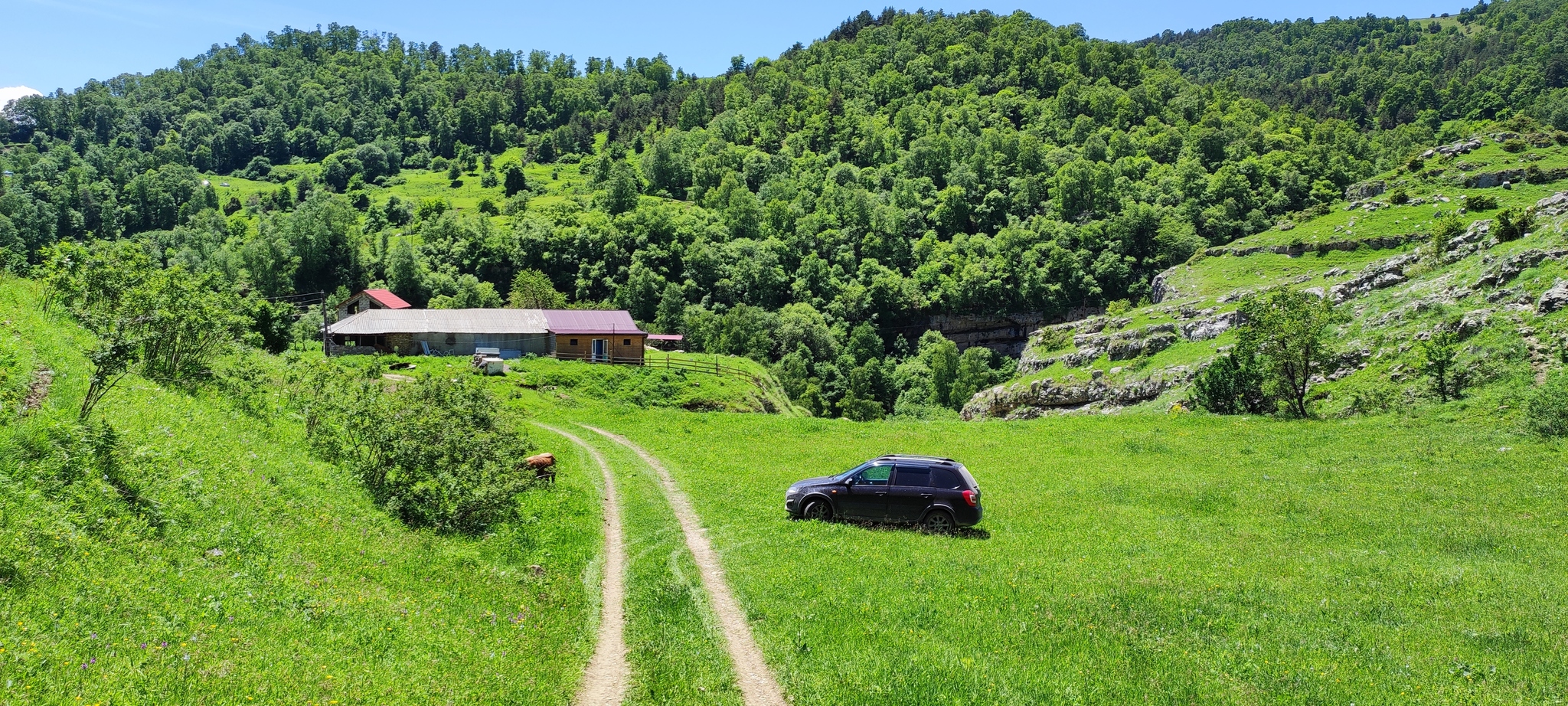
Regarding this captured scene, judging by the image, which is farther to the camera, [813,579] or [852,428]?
[852,428]

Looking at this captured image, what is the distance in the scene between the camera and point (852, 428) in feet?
144

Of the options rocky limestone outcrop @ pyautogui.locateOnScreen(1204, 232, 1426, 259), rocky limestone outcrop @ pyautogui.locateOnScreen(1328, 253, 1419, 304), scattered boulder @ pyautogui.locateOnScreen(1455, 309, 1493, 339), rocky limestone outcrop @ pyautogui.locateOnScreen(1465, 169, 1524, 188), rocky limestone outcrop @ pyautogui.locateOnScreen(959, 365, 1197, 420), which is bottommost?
rocky limestone outcrop @ pyautogui.locateOnScreen(959, 365, 1197, 420)

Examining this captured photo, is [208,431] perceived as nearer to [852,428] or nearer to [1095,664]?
[1095,664]

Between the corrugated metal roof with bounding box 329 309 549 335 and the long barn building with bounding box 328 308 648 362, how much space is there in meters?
0.06

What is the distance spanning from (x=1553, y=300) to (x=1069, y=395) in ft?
87.1

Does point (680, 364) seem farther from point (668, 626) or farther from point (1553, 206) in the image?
point (1553, 206)

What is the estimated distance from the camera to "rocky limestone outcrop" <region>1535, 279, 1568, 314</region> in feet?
118

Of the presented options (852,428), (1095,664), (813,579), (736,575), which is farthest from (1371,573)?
(852,428)

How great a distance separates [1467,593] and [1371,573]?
166 centimetres

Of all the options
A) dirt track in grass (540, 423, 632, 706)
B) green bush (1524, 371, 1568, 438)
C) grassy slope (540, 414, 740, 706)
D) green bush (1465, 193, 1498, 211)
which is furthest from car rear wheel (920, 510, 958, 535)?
green bush (1465, 193, 1498, 211)

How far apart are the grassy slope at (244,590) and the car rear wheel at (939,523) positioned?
8441 millimetres

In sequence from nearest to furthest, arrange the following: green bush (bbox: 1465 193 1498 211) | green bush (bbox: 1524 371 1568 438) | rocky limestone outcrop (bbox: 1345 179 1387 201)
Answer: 1. green bush (bbox: 1524 371 1568 438)
2. green bush (bbox: 1465 193 1498 211)
3. rocky limestone outcrop (bbox: 1345 179 1387 201)

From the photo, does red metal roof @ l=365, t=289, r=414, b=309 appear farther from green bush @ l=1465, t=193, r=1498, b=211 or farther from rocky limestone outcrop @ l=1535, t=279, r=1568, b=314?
green bush @ l=1465, t=193, r=1498, b=211

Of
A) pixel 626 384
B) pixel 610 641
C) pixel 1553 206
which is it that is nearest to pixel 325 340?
pixel 626 384
